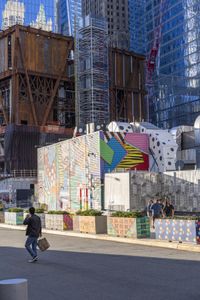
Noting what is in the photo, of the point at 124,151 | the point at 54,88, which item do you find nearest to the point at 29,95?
the point at 54,88

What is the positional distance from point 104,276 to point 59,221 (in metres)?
15.2

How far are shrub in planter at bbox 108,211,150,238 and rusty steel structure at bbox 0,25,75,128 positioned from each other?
216 feet

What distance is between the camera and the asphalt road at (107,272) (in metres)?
9.15

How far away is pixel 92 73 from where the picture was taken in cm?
9012

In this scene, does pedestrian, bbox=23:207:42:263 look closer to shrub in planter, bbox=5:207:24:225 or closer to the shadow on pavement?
the shadow on pavement

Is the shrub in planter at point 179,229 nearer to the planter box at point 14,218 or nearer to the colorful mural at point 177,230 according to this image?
the colorful mural at point 177,230

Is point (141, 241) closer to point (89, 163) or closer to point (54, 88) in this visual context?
point (89, 163)

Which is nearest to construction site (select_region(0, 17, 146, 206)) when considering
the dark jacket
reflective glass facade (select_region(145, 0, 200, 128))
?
reflective glass facade (select_region(145, 0, 200, 128))

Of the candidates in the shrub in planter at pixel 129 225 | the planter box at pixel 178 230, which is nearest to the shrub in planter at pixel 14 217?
the shrub in planter at pixel 129 225

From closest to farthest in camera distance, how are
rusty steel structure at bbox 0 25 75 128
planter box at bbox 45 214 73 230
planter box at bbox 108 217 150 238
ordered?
planter box at bbox 108 217 150 238
planter box at bbox 45 214 73 230
rusty steel structure at bbox 0 25 75 128

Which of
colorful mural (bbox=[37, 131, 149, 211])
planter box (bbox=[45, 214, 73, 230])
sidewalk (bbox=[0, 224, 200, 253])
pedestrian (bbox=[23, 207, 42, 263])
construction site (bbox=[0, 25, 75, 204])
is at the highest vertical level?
construction site (bbox=[0, 25, 75, 204])

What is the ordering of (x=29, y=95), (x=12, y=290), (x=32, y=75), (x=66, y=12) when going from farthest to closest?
(x=66, y=12)
(x=32, y=75)
(x=29, y=95)
(x=12, y=290)

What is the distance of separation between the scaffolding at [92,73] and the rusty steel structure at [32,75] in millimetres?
2817

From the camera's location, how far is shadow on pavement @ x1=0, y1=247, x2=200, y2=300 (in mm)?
9070
